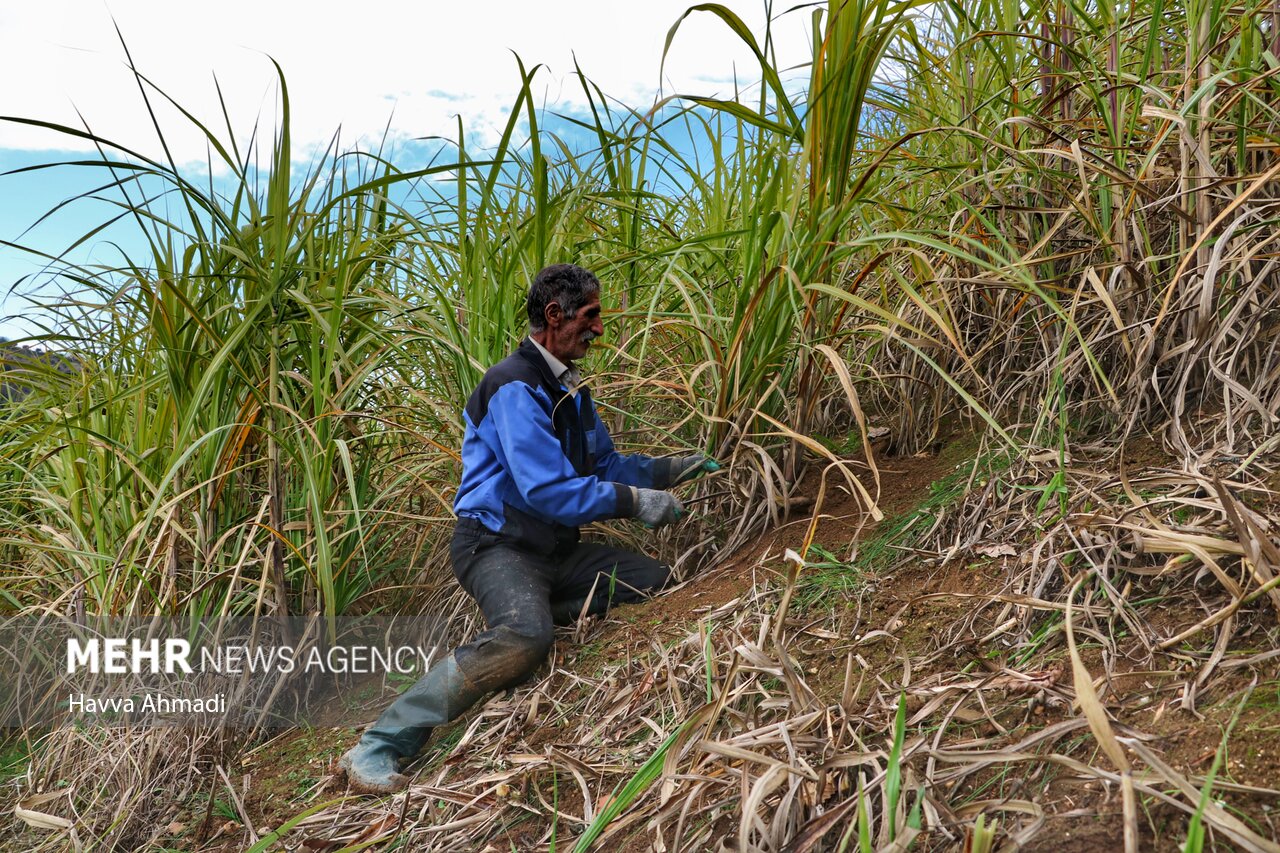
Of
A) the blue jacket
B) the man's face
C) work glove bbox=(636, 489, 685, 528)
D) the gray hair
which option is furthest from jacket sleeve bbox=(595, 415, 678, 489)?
the gray hair

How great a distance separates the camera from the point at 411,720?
2.34m

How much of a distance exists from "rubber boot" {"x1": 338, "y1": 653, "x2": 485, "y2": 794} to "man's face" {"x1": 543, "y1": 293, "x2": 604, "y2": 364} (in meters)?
0.84

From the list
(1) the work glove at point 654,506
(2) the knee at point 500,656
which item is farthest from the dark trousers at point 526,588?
(1) the work glove at point 654,506

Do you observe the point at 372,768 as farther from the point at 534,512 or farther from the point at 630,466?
the point at 630,466

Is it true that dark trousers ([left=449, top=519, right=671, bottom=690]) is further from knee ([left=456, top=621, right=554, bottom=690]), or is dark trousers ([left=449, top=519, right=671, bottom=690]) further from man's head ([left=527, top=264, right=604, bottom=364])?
man's head ([left=527, top=264, right=604, bottom=364])

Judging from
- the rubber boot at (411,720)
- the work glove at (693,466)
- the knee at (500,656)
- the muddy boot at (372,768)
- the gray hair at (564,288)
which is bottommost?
the muddy boot at (372,768)

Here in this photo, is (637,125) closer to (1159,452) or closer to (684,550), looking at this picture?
(684,550)

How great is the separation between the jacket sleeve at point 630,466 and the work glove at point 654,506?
140 mm

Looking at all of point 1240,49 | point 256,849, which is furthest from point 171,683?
point 1240,49

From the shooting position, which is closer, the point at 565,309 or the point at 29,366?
the point at 565,309

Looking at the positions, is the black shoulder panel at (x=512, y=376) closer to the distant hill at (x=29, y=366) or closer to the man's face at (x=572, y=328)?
the man's face at (x=572, y=328)

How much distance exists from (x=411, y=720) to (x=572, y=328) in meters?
1.05

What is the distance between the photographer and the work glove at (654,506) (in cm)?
245

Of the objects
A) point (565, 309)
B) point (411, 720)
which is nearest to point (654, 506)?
point (565, 309)
